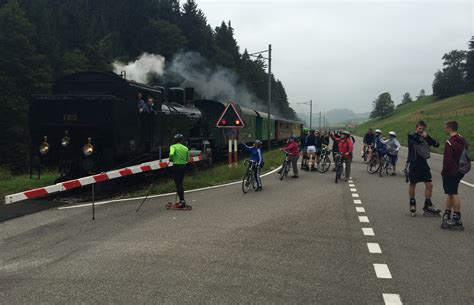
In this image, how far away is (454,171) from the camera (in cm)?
783

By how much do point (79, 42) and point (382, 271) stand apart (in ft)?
217

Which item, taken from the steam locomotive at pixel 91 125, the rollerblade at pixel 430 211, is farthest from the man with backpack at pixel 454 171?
the steam locomotive at pixel 91 125

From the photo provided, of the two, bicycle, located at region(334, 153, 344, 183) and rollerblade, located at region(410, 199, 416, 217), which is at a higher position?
bicycle, located at region(334, 153, 344, 183)

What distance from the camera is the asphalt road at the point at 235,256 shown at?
4598 mm

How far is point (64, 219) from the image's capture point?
8453 millimetres

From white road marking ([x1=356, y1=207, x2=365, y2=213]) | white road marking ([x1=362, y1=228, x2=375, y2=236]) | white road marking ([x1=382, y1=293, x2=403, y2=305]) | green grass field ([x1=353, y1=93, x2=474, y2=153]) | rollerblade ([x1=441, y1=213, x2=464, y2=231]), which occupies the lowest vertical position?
white road marking ([x1=382, y1=293, x2=403, y2=305])

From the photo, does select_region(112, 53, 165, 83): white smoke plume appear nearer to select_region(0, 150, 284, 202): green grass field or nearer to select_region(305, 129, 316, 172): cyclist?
select_region(305, 129, 316, 172): cyclist

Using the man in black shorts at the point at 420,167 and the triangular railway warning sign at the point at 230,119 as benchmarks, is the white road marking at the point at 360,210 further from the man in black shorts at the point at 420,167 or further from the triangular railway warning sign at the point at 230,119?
the triangular railway warning sign at the point at 230,119

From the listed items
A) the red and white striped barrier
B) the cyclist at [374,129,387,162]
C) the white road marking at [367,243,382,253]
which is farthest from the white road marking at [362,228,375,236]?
the cyclist at [374,129,387,162]

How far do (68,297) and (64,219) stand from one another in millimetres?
4305

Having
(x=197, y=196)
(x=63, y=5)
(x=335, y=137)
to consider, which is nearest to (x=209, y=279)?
(x=197, y=196)

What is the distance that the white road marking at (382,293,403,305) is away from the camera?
14.3 ft

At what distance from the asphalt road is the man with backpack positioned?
23 cm

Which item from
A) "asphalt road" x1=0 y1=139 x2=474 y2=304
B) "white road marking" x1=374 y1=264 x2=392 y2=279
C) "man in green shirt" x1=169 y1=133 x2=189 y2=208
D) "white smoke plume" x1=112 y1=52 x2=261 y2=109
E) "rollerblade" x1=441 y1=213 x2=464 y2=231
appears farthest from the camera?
"white smoke plume" x1=112 y1=52 x2=261 y2=109
